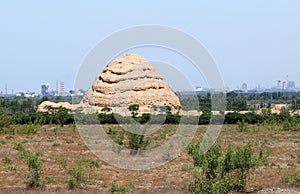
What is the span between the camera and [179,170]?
14711 millimetres

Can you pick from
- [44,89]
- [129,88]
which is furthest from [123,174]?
[44,89]

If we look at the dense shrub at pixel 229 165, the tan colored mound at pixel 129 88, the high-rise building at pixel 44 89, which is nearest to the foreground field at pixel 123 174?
the dense shrub at pixel 229 165

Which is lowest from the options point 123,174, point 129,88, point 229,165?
point 123,174

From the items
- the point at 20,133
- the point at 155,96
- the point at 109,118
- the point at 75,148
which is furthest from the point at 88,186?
the point at 155,96

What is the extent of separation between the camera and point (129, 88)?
148 feet

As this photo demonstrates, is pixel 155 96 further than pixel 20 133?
Yes

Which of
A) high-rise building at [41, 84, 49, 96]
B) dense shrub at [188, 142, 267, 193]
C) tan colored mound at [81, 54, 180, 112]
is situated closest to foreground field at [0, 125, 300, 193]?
dense shrub at [188, 142, 267, 193]

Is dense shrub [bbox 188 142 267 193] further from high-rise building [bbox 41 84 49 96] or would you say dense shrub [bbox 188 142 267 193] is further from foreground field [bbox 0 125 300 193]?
high-rise building [bbox 41 84 49 96]

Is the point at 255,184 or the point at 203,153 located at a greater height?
the point at 203,153

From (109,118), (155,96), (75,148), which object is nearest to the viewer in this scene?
(75,148)

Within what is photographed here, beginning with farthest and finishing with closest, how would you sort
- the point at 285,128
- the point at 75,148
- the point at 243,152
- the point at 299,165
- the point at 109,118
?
1. the point at 109,118
2. the point at 285,128
3. the point at 75,148
4. the point at 299,165
5. the point at 243,152

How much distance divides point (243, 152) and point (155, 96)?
33.6 metres

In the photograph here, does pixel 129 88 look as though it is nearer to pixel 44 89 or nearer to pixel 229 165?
pixel 229 165

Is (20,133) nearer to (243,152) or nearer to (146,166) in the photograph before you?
(146,166)
